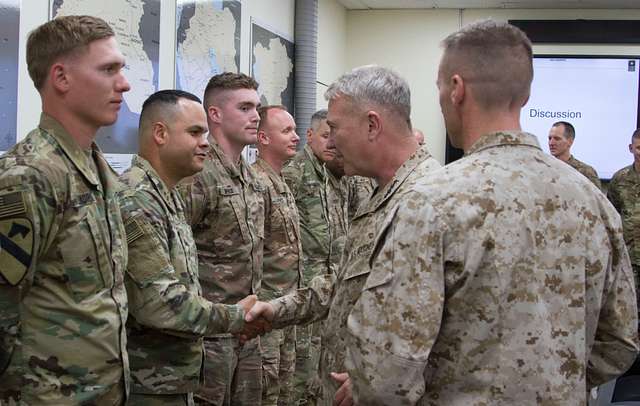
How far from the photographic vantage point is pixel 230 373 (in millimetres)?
3043

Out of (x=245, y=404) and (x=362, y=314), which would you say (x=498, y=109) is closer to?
(x=362, y=314)

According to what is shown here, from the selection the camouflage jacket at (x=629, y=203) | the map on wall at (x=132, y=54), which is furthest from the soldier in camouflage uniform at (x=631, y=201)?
the map on wall at (x=132, y=54)

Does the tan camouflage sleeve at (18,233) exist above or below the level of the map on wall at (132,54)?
below

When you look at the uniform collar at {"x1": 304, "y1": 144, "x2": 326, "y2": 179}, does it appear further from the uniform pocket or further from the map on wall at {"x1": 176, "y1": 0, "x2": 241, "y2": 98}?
the uniform pocket

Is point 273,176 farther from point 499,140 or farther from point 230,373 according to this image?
point 499,140

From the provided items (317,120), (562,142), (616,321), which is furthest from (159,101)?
(562,142)

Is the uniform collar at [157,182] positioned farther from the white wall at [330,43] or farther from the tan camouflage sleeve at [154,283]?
the white wall at [330,43]

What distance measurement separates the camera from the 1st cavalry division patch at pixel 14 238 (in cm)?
168

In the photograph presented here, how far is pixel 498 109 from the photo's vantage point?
161 centimetres

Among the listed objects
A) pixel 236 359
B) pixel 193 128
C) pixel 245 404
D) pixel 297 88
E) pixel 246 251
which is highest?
pixel 297 88

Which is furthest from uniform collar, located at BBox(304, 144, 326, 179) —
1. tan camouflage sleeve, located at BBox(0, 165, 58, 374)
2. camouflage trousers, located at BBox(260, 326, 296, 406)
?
tan camouflage sleeve, located at BBox(0, 165, 58, 374)

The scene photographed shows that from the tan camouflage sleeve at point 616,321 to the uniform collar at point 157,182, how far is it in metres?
1.32

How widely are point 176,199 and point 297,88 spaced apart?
12.4 feet

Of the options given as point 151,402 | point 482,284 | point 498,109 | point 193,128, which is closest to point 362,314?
point 482,284
